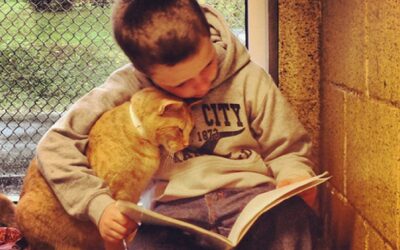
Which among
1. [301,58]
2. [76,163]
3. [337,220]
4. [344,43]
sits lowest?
[337,220]

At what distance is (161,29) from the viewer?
4.16 feet

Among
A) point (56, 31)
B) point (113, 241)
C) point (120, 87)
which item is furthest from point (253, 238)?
point (56, 31)

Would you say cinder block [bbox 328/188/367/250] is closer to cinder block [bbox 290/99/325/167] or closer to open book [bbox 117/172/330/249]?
cinder block [bbox 290/99/325/167]

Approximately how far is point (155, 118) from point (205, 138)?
0.18 meters

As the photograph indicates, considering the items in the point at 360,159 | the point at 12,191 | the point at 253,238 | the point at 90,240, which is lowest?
the point at 12,191

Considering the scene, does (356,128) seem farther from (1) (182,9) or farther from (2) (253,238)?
(1) (182,9)

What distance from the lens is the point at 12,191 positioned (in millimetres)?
2260

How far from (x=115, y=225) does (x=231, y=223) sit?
0.33 metres

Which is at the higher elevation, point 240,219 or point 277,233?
point 240,219

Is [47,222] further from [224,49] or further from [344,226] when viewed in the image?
[344,226]

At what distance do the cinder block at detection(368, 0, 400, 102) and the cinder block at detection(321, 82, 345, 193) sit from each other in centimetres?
31

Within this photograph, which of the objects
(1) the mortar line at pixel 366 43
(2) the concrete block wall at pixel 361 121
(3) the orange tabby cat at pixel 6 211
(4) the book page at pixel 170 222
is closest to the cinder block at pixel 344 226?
(2) the concrete block wall at pixel 361 121

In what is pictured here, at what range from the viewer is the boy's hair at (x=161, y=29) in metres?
1.27

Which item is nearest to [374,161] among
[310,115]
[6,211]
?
[310,115]
